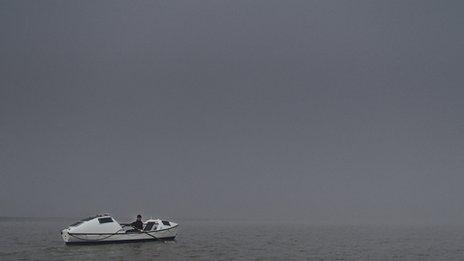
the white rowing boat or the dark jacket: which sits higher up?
the dark jacket

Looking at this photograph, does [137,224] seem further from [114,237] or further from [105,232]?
[105,232]

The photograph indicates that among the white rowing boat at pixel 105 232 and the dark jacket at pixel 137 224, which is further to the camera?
the dark jacket at pixel 137 224

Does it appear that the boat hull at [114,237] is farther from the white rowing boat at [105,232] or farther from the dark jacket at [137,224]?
the dark jacket at [137,224]

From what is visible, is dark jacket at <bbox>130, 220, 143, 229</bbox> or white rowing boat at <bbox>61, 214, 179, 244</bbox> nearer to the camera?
white rowing boat at <bbox>61, 214, 179, 244</bbox>

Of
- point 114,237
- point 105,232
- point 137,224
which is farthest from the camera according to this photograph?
point 137,224

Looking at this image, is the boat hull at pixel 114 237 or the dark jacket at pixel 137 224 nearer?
the boat hull at pixel 114 237

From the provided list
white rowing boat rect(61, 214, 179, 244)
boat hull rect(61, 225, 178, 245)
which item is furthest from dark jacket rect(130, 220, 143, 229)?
boat hull rect(61, 225, 178, 245)

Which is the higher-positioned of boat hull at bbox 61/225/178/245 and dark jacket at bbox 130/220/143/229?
dark jacket at bbox 130/220/143/229

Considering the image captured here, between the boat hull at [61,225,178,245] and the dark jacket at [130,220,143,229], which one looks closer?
the boat hull at [61,225,178,245]

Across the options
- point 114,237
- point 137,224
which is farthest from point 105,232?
point 137,224

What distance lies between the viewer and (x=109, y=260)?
52.3 m

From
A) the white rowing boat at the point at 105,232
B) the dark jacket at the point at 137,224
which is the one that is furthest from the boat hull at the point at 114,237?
the dark jacket at the point at 137,224

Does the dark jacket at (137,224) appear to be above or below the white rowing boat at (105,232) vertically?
above

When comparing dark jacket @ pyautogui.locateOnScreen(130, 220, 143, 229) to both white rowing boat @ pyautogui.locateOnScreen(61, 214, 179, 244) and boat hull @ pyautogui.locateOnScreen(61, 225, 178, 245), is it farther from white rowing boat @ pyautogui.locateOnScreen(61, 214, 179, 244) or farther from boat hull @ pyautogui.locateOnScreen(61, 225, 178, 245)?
boat hull @ pyautogui.locateOnScreen(61, 225, 178, 245)
